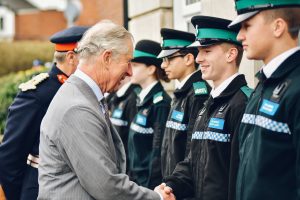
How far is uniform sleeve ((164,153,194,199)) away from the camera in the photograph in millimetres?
4328

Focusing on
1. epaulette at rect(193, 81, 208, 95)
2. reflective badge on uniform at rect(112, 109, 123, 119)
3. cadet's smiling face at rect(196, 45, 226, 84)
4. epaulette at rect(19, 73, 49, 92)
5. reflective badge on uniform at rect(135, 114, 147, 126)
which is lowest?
reflective badge on uniform at rect(112, 109, 123, 119)

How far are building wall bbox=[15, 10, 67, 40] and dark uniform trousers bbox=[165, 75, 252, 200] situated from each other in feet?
129

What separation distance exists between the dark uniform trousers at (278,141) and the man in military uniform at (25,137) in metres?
1.80

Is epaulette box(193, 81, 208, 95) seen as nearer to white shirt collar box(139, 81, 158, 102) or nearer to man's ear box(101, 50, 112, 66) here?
white shirt collar box(139, 81, 158, 102)

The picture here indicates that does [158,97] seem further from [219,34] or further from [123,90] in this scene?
[219,34]

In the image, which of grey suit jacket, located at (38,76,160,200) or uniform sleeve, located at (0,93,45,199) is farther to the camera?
uniform sleeve, located at (0,93,45,199)

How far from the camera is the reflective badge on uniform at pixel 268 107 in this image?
3.25 metres

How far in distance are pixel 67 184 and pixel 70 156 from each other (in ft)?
0.53

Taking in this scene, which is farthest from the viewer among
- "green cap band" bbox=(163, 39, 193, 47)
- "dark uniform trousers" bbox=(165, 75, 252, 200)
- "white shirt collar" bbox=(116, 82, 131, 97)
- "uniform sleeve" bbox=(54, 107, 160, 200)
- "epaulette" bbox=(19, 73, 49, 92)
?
"white shirt collar" bbox=(116, 82, 131, 97)

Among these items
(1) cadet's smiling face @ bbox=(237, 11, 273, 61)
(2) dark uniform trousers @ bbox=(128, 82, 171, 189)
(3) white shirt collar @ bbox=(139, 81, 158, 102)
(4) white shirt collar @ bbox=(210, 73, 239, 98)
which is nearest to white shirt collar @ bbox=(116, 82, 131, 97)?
(3) white shirt collar @ bbox=(139, 81, 158, 102)

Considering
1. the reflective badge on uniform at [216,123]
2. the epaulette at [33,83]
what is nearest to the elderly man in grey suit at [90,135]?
the reflective badge on uniform at [216,123]

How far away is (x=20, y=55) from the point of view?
3111 centimetres

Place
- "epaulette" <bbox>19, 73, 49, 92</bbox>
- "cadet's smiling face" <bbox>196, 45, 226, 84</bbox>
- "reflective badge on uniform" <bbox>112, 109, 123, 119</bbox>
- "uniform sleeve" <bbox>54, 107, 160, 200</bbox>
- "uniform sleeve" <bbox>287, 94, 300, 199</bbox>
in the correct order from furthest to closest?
"reflective badge on uniform" <bbox>112, 109, 123, 119</bbox> → "epaulette" <bbox>19, 73, 49, 92</bbox> → "cadet's smiling face" <bbox>196, 45, 226, 84</bbox> → "uniform sleeve" <bbox>54, 107, 160, 200</bbox> → "uniform sleeve" <bbox>287, 94, 300, 199</bbox>

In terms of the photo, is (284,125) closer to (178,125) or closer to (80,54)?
(80,54)
